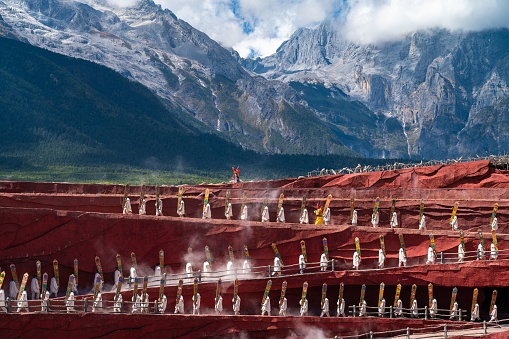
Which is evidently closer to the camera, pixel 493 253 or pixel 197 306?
pixel 197 306

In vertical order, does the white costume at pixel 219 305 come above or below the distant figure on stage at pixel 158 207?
below

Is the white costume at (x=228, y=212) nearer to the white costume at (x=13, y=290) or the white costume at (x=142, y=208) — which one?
the white costume at (x=142, y=208)

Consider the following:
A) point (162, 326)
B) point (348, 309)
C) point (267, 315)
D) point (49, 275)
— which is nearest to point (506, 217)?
point (348, 309)

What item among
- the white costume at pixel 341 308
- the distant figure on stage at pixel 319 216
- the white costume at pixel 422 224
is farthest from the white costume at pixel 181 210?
the white costume at pixel 422 224

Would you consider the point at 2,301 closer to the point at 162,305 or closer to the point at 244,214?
the point at 162,305

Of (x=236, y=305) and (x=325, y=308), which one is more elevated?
(x=236, y=305)

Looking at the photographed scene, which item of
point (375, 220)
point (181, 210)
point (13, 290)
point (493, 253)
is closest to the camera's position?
point (13, 290)

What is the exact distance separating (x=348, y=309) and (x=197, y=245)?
33.5 ft

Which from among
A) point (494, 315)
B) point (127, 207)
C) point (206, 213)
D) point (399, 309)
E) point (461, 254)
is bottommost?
point (494, 315)

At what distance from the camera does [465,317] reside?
58.6 metres

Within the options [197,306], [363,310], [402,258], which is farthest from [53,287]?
[402,258]

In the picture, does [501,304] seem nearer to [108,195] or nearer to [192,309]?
[192,309]

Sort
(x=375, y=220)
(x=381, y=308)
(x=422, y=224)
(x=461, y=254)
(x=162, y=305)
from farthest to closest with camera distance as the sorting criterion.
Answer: (x=375, y=220) < (x=422, y=224) < (x=461, y=254) < (x=381, y=308) < (x=162, y=305)

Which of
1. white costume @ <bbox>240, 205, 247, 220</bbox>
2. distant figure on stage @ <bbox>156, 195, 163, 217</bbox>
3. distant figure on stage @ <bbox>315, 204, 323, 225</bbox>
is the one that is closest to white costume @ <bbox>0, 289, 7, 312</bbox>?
distant figure on stage @ <bbox>156, 195, 163, 217</bbox>
